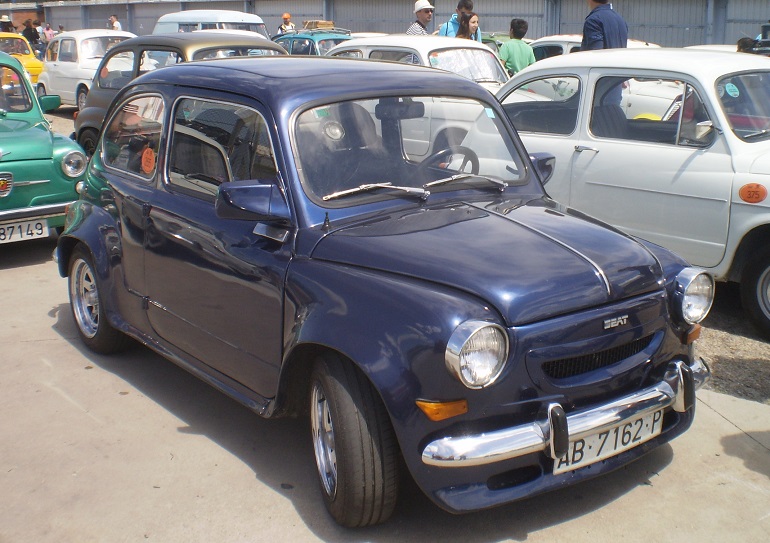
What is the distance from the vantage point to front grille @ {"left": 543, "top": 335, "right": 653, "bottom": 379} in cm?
336

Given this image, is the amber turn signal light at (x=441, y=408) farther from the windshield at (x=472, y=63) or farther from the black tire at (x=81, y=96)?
the black tire at (x=81, y=96)

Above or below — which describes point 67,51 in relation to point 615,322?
above

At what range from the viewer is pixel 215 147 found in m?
4.43

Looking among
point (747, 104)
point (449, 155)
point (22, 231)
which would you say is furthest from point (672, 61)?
point (22, 231)

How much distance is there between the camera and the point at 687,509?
3.78 meters

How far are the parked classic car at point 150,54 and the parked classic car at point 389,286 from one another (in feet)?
15.3

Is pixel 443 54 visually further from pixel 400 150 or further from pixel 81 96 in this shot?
pixel 81 96

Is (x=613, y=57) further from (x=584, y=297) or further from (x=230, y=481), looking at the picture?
(x=230, y=481)

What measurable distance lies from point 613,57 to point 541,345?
4.04m

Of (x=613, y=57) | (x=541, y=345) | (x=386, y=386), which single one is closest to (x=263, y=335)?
(x=386, y=386)

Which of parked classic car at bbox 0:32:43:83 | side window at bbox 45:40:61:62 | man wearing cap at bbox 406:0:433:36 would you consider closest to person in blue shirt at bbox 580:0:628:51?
man wearing cap at bbox 406:0:433:36

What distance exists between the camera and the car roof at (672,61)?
622 cm

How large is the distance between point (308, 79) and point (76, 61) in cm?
1532

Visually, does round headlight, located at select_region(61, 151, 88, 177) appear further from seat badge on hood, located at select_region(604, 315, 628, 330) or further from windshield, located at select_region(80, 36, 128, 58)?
windshield, located at select_region(80, 36, 128, 58)
